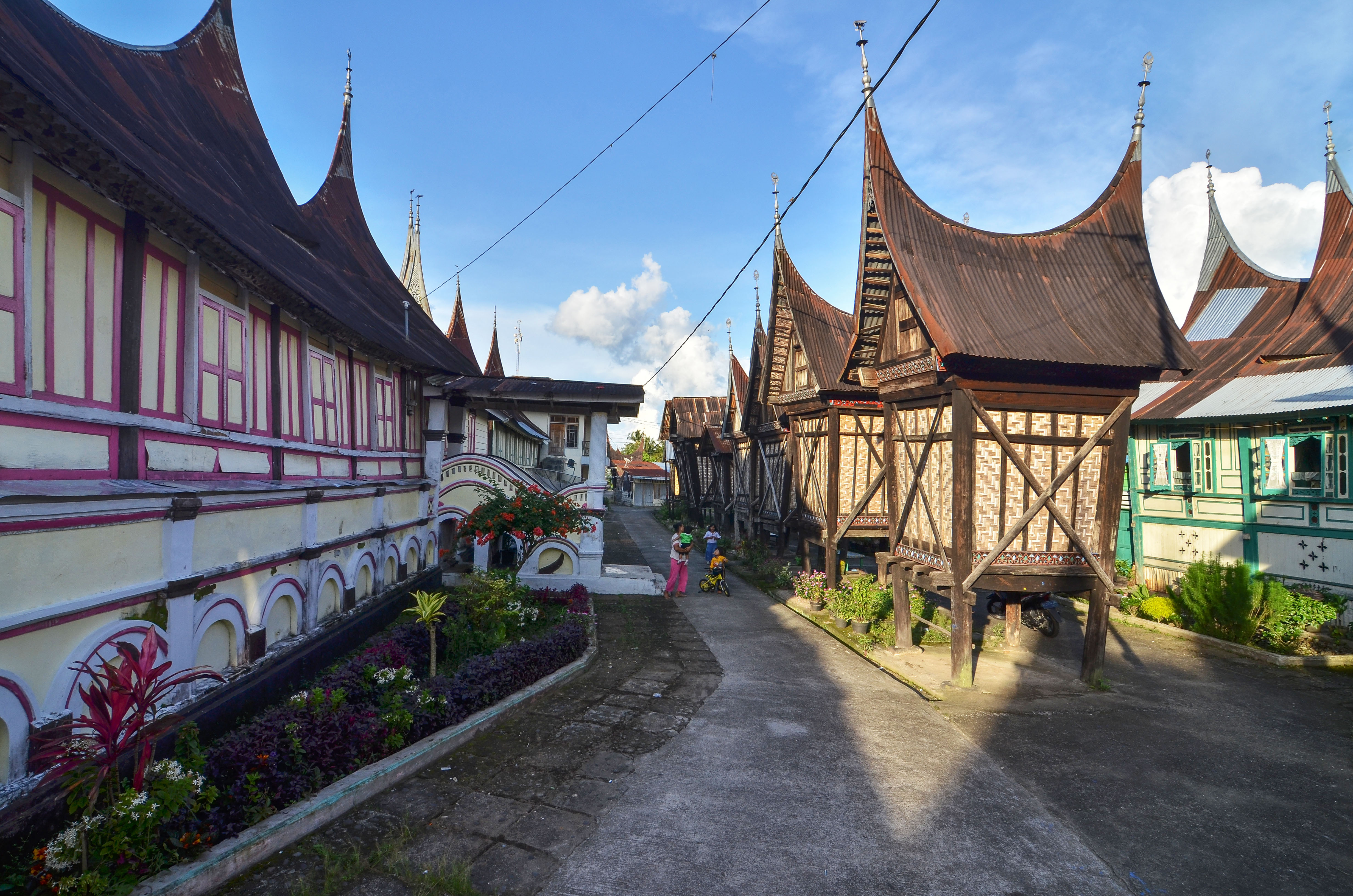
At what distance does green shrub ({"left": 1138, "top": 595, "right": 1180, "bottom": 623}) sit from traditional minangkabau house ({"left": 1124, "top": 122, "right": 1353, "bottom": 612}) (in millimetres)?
1698

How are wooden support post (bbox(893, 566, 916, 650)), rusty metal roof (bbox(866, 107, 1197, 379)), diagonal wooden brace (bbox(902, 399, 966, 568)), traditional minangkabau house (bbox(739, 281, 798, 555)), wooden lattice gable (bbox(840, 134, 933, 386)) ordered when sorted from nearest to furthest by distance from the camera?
rusty metal roof (bbox(866, 107, 1197, 379)) < diagonal wooden brace (bbox(902, 399, 966, 568)) < wooden lattice gable (bbox(840, 134, 933, 386)) < wooden support post (bbox(893, 566, 916, 650)) < traditional minangkabau house (bbox(739, 281, 798, 555))

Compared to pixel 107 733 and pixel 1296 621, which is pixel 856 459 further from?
pixel 107 733

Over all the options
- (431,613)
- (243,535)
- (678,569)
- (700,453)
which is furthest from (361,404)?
(700,453)

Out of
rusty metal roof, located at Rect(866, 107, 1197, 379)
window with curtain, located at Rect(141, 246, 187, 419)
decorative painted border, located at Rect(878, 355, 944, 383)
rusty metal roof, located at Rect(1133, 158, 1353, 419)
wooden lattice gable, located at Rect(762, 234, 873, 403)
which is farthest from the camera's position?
wooden lattice gable, located at Rect(762, 234, 873, 403)

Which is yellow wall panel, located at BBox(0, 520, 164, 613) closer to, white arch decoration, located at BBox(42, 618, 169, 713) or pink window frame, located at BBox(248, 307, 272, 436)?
white arch decoration, located at BBox(42, 618, 169, 713)

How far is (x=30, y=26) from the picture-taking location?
5594mm

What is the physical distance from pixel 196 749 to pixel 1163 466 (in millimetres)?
17398

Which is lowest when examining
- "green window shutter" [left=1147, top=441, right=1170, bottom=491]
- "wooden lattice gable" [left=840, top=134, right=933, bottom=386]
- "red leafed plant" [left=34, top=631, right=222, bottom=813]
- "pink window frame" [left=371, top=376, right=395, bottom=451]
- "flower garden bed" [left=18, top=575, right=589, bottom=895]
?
"flower garden bed" [left=18, top=575, right=589, bottom=895]

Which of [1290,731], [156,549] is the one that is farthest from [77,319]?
[1290,731]

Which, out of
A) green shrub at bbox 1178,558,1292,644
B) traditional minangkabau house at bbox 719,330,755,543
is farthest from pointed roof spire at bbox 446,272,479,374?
green shrub at bbox 1178,558,1292,644

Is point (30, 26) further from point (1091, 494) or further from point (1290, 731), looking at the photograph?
point (1290, 731)

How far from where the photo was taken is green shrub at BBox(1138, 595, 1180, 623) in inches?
520

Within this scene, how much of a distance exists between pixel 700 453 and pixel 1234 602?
78.6ft

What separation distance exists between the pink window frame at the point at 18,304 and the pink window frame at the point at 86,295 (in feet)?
0.44
